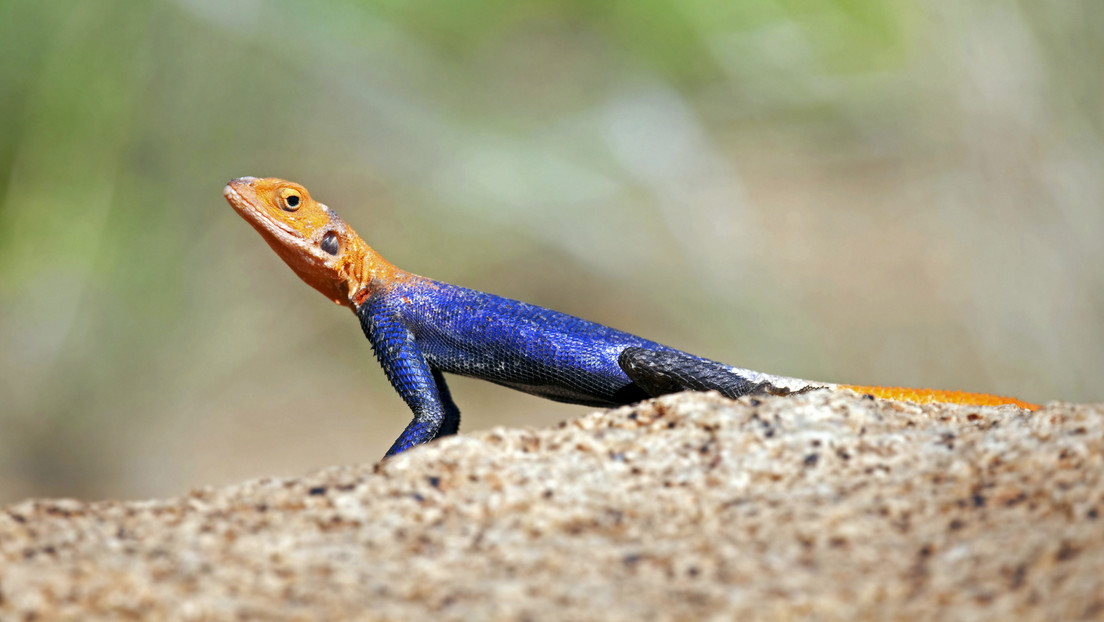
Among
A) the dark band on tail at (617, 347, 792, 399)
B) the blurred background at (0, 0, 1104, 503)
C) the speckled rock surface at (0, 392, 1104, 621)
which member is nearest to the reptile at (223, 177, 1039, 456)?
the dark band on tail at (617, 347, 792, 399)

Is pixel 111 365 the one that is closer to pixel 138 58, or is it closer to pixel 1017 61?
pixel 138 58

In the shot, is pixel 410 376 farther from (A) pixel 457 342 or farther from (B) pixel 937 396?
(B) pixel 937 396

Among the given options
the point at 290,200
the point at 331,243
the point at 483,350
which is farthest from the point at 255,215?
the point at 483,350

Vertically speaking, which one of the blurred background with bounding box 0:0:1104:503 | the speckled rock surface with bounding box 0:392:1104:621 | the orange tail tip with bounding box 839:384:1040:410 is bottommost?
the speckled rock surface with bounding box 0:392:1104:621

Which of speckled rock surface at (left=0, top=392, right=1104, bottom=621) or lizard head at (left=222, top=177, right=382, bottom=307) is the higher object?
lizard head at (left=222, top=177, right=382, bottom=307)

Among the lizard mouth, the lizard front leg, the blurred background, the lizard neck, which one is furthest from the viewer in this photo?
the blurred background

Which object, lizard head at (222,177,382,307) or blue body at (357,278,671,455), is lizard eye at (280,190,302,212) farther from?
blue body at (357,278,671,455)

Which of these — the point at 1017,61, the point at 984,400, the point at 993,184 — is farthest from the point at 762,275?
the point at 984,400
